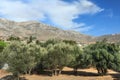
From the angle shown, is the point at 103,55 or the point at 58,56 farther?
the point at 103,55

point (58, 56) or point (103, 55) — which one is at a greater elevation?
point (103, 55)

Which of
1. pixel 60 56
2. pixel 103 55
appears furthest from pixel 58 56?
pixel 103 55

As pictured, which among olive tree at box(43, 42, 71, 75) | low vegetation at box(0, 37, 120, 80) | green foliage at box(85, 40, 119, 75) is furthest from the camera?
olive tree at box(43, 42, 71, 75)

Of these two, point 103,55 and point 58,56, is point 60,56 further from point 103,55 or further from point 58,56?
point 103,55

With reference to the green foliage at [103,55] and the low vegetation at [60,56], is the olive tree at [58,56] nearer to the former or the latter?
the low vegetation at [60,56]

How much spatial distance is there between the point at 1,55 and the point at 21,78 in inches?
261

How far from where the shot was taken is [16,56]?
45.0 m

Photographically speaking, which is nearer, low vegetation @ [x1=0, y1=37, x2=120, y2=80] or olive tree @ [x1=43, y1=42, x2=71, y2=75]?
low vegetation @ [x1=0, y1=37, x2=120, y2=80]

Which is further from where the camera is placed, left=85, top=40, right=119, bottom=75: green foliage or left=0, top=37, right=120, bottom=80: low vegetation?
left=85, top=40, right=119, bottom=75: green foliage

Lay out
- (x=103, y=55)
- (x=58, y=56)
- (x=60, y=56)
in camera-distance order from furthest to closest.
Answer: (x=103, y=55), (x=58, y=56), (x=60, y=56)

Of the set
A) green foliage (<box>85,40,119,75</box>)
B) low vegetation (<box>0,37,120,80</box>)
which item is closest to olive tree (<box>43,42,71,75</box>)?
low vegetation (<box>0,37,120,80</box>)

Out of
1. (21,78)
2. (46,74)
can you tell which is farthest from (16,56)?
(46,74)

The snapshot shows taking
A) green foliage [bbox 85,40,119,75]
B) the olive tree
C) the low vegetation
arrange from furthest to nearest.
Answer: the olive tree, green foliage [bbox 85,40,119,75], the low vegetation

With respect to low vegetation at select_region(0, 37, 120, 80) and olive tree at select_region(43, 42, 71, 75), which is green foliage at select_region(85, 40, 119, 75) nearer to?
low vegetation at select_region(0, 37, 120, 80)
